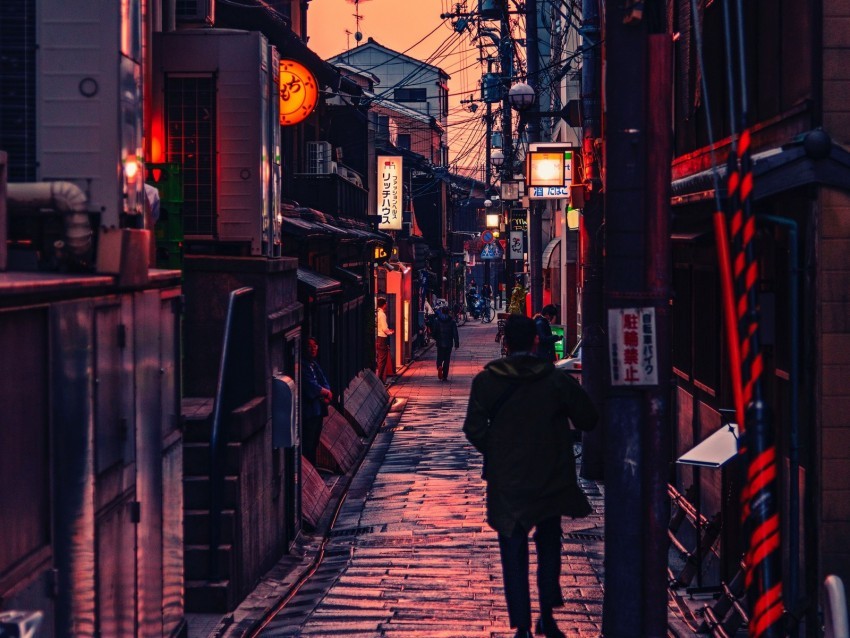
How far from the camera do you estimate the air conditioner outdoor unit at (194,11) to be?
16062mm

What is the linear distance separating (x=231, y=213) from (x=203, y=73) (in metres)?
1.71

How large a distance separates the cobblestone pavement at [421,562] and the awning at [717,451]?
1.90 m

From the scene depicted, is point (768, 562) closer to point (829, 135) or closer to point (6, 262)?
point (829, 135)

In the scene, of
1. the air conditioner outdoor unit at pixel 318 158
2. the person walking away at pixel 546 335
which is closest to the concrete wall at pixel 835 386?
the person walking away at pixel 546 335

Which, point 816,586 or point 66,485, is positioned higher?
point 66,485

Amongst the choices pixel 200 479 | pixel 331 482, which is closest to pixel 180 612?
pixel 200 479

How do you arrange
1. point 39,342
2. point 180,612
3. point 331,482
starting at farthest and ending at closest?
1. point 331,482
2. point 180,612
3. point 39,342

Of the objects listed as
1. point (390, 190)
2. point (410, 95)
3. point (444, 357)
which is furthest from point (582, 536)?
point (410, 95)

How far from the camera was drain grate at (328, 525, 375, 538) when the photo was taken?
16.6m

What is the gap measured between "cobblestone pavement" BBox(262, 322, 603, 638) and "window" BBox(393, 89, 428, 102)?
67.0 metres

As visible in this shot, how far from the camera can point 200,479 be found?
1234cm

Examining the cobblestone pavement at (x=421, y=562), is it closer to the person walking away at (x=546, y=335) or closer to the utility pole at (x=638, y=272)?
the person walking away at (x=546, y=335)

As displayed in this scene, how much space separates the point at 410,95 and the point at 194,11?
7555 cm

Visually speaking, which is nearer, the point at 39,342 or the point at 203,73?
the point at 39,342
